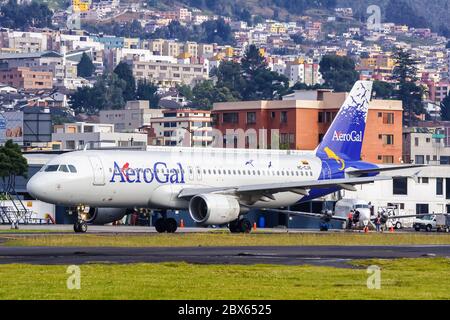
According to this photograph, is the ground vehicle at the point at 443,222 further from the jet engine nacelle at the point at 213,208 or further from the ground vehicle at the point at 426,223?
the jet engine nacelle at the point at 213,208

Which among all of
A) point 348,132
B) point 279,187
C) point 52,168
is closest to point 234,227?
point 279,187

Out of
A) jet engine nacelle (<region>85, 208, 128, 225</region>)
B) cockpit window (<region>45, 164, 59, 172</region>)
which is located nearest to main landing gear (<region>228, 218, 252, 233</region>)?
jet engine nacelle (<region>85, 208, 128, 225</region>)

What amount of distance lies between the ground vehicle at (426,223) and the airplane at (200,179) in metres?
22.8

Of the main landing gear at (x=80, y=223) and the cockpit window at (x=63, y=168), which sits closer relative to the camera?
the cockpit window at (x=63, y=168)

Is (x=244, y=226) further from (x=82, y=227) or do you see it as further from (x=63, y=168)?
(x=63, y=168)

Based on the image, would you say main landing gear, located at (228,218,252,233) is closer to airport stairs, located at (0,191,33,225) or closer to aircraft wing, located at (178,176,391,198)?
aircraft wing, located at (178,176,391,198)

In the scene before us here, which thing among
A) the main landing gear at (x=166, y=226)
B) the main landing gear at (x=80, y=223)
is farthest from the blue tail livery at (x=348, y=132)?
the main landing gear at (x=80, y=223)

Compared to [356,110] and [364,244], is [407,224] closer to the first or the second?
[356,110]

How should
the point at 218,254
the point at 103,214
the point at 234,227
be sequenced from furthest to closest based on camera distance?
the point at 234,227, the point at 103,214, the point at 218,254

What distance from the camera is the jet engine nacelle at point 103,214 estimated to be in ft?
259

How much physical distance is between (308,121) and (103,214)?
3924 inches

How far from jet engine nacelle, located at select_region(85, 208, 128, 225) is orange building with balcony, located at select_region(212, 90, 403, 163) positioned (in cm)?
9004

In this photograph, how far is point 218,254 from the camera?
52.0 metres
